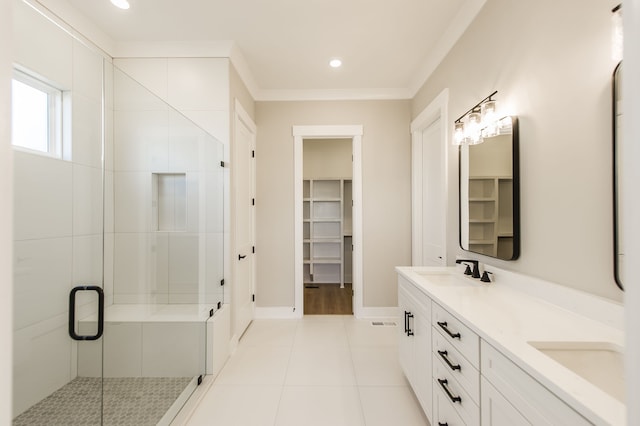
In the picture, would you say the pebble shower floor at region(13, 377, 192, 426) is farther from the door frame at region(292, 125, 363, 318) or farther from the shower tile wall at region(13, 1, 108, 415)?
the door frame at region(292, 125, 363, 318)

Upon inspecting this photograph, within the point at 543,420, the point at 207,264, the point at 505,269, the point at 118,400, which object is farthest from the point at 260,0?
the point at 118,400

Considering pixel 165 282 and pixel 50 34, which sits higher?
pixel 50 34

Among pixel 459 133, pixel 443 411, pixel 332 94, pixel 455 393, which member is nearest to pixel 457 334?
pixel 455 393

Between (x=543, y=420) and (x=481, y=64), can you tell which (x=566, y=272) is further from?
(x=481, y=64)

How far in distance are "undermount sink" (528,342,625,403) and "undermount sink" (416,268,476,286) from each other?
870mm

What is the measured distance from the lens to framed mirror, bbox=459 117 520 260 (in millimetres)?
1576

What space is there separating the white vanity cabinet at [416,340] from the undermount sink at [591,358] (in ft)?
2.33

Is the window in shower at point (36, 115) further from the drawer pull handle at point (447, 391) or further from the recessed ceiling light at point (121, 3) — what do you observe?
the drawer pull handle at point (447, 391)

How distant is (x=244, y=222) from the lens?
10.2 feet

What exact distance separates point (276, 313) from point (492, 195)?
2750 millimetres

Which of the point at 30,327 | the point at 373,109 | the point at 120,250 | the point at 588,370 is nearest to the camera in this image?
the point at 588,370

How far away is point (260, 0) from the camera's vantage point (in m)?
2.04

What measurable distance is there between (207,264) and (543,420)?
241cm

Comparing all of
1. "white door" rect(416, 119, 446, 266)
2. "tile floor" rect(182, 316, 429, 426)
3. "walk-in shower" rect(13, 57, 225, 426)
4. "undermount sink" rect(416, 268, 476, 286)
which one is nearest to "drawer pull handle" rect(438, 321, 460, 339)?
"undermount sink" rect(416, 268, 476, 286)
